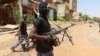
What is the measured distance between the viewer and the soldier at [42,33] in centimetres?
469

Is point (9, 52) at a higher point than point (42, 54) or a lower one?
lower

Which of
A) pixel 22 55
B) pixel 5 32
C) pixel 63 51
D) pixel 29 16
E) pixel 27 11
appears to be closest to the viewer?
pixel 22 55

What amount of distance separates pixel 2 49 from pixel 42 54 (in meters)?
7.71

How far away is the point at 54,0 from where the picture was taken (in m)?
50.2

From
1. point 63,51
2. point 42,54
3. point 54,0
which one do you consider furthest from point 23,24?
point 54,0

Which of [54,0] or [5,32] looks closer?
[5,32]

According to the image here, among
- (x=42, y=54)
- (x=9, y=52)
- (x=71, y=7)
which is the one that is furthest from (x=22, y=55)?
(x=71, y=7)

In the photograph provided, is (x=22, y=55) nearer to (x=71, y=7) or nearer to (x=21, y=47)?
(x=21, y=47)

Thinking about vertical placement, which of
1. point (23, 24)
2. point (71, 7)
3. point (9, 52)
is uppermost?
point (23, 24)

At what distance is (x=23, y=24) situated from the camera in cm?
1141

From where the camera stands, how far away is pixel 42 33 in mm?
4793

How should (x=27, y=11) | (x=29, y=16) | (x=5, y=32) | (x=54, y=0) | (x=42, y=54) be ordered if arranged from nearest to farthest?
(x=42, y=54)
(x=5, y=32)
(x=29, y=16)
(x=27, y=11)
(x=54, y=0)

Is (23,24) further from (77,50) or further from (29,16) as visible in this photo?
(29,16)

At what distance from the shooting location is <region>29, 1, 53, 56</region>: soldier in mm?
4688
